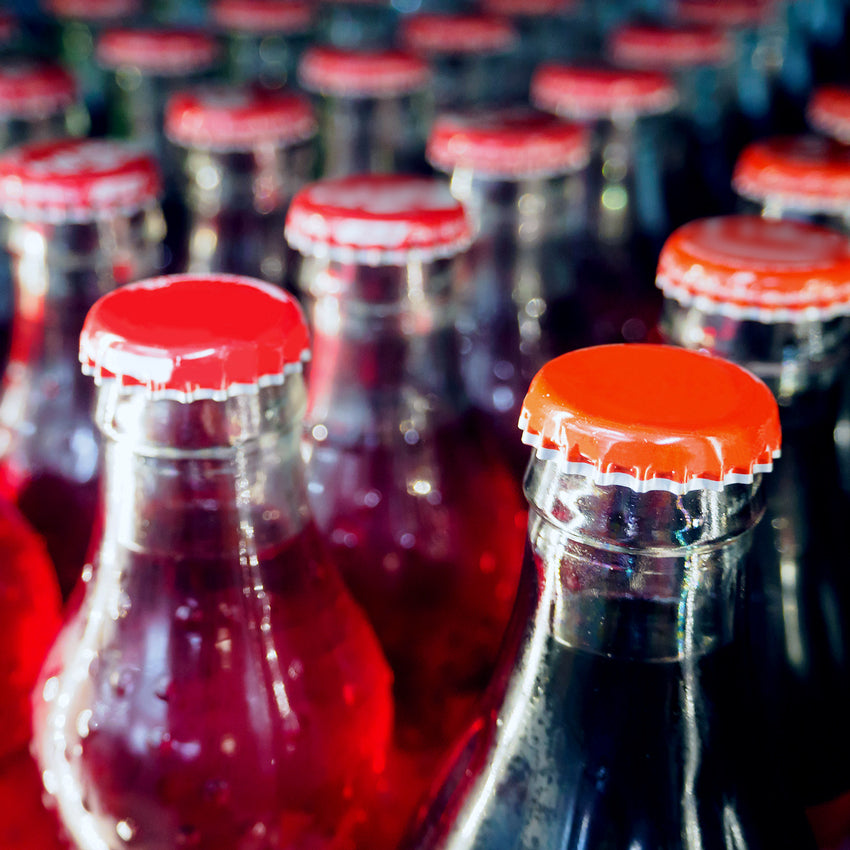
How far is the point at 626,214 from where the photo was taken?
104 centimetres

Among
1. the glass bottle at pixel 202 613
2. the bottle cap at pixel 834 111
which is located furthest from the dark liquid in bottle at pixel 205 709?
the bottle cap at pixel 834 111

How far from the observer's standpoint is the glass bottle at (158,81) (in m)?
1.19

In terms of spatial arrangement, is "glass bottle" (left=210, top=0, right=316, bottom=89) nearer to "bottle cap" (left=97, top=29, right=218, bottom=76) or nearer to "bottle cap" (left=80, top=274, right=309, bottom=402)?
"bottle cap" (left=97, top=29, right=218, bottom=76)

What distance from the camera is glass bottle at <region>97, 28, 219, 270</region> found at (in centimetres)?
119

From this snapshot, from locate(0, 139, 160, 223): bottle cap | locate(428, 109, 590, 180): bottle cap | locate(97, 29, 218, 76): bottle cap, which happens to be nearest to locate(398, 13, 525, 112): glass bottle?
locate(97, 29, 218, 76): bottle cap

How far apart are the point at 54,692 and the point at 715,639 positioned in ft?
1.18

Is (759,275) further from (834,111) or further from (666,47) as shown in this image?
(666,47)

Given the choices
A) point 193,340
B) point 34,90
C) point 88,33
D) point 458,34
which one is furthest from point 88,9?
point 193,340

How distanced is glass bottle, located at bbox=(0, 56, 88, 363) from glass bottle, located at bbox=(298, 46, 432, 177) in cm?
27

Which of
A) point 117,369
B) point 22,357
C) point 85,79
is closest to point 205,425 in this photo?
point 117,369

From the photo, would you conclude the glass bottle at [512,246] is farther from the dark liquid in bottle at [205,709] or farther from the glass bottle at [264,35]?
the glass bottle at [264,35]

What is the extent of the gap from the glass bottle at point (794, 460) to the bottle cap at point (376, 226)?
141mm

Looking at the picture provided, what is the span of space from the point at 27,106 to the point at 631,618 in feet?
2.95

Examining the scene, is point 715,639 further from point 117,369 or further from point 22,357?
point 22,357
